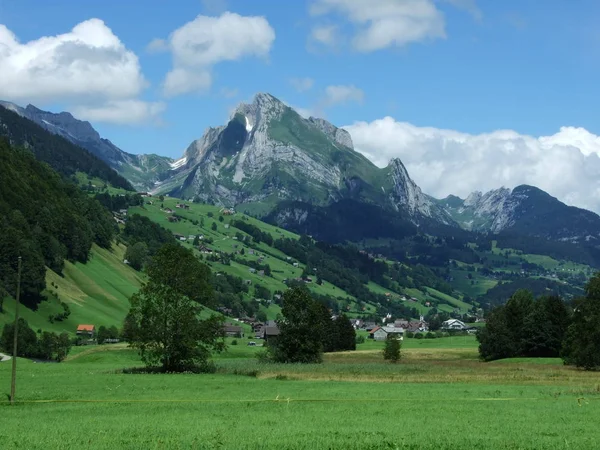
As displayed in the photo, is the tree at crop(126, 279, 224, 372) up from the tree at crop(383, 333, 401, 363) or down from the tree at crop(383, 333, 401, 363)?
up

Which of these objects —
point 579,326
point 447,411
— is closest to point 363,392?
point 447,411

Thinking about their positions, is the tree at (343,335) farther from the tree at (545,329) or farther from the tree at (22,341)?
the tree at (22,341)

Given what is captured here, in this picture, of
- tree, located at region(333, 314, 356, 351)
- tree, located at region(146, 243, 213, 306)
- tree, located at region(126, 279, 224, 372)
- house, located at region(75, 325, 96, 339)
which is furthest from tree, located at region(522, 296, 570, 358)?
house, located at region(75, 325, 96, 339)

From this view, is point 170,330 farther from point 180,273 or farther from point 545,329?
point 545,329

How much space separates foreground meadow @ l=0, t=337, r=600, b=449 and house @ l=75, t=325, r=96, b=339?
9321 centimetres

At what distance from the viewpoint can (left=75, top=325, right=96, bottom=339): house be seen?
160 meters

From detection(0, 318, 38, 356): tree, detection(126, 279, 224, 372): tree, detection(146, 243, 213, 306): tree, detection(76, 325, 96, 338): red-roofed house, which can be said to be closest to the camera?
detection(126, 279, 224, 372): tree

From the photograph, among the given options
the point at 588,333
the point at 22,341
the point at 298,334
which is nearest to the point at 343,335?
the point at 298,334

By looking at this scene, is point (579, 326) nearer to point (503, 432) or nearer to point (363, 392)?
point (363, 392)

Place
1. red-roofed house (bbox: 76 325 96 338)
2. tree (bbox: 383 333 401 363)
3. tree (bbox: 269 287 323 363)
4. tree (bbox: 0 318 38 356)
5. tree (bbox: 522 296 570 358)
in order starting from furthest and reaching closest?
red-roofed house (bbox: 76 325 96 338) < tree (bbox: 0 318 38 356) < tree (bbox: 522 296 570 358) < tree (bbox: 383 333 401 363) < tree (bbox: 269 287 323 363)

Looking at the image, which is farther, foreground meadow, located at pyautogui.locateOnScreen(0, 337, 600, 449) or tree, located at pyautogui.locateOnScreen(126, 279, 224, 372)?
tree, located at pyautogui.locateOnScreen(126, 279, 224, 372)

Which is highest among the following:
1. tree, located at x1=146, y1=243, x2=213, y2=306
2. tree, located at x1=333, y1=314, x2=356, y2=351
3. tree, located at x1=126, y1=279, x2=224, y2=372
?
tree, located at x1=146, y1=243, x2=213, y2=306

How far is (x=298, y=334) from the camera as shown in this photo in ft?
330

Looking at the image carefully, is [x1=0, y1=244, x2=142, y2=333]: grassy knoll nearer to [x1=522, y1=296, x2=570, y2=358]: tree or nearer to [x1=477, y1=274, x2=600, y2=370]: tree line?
[x1=477, y1=274, x2=600, y2=370]: tree line
